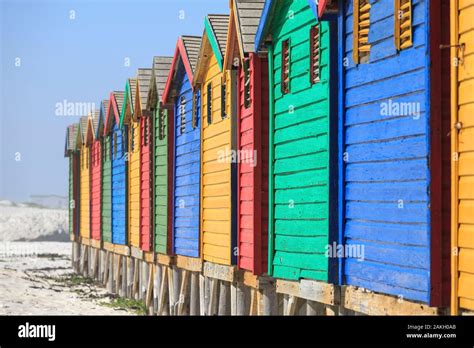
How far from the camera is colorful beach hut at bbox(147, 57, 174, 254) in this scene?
67.1 ft

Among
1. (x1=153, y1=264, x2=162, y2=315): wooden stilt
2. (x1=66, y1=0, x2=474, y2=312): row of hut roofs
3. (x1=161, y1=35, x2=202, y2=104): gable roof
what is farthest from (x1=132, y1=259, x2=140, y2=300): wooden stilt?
(x1=161, y1=35, x2=202, y2=104): gable roof

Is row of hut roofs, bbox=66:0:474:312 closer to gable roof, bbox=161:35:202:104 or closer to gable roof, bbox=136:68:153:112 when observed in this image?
gable roof, bbox=161:35:202:104

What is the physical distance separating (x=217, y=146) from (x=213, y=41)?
1.70 m

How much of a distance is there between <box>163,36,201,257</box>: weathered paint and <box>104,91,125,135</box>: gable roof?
6670 mm

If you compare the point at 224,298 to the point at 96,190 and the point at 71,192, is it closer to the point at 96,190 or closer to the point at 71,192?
the point at 96,190

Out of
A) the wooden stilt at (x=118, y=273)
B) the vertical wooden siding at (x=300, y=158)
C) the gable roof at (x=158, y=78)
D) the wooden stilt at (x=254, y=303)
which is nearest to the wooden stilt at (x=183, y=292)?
the gable roof at (x=158, y=78)

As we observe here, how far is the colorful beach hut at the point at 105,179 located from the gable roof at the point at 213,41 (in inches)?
476

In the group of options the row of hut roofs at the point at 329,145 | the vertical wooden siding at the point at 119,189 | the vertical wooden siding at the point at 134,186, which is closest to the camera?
the row of hut roofs at the point at 329,145

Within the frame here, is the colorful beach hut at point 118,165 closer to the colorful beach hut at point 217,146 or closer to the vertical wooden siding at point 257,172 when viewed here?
the colorful beach hut at point 217,146

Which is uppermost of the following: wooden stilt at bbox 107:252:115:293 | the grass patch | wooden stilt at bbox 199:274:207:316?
wooden stilt at bbox 199:274:207:316

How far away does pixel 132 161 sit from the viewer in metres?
25.7

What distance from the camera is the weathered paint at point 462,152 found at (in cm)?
797

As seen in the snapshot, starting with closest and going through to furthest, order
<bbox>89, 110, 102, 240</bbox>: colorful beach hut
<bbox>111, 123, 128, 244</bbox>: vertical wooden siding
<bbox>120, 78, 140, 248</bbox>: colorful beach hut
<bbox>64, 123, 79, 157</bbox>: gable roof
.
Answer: <bbox>120, 78, 140, 248</bbox>: colorful beach hut
<bbox>111, 123, 128, 244</bbox>: vertical wooden siding
<bbox>89, 110, 102, 240</bbox>: colorful beach hut
<bbox>64, 123, 79, 157</bbox>: gable roof
